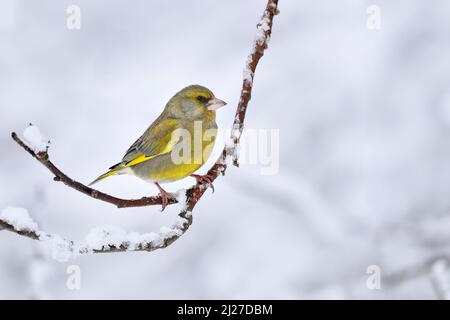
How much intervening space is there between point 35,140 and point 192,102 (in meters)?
2.67

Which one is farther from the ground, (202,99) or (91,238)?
(202,99)

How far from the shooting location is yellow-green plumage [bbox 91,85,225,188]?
15.1ft

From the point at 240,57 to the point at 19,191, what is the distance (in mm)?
3473

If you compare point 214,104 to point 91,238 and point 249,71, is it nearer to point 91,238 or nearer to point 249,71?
point 249,71

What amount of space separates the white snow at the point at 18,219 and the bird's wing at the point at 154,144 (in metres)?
2.33

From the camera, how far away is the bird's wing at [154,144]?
4.84 meters

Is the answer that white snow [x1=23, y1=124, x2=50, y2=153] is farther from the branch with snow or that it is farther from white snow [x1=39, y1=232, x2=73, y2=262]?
white snow [x1=39, y1=232, x2=73, y2=262]

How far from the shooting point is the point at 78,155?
8.55 meters

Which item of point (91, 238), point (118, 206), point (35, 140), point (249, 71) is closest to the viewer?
point (35, 140)

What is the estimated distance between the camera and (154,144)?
4.90 meters

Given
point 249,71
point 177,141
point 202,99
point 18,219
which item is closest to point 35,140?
point 18,219

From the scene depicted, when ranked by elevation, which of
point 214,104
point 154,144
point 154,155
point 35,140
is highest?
point 214,104
